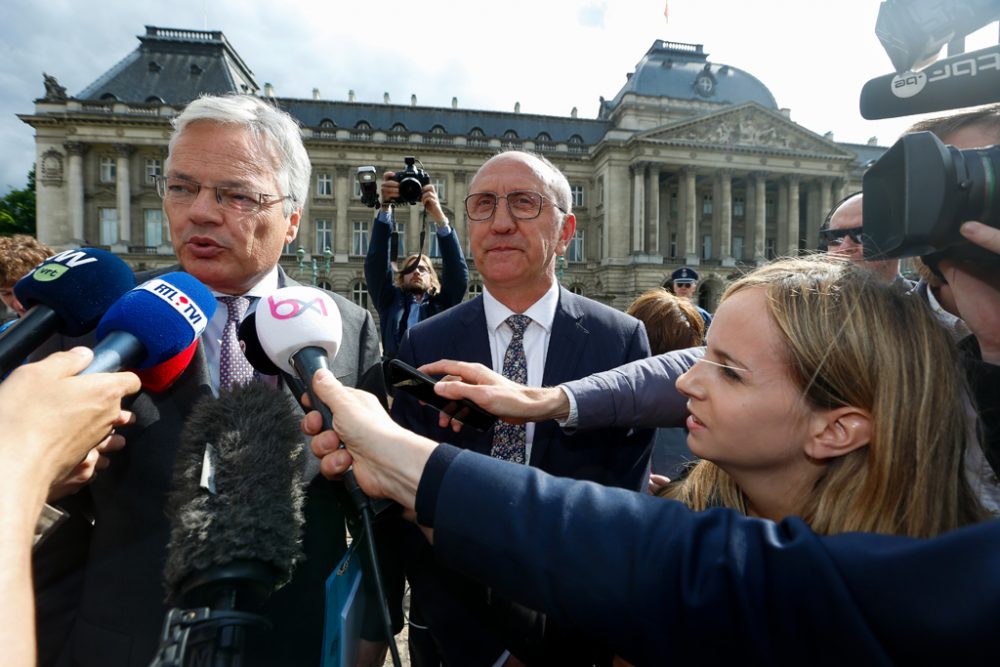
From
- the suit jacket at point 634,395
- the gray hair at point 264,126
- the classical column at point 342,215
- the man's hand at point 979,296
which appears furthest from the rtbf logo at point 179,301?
the classical column at point 342,215

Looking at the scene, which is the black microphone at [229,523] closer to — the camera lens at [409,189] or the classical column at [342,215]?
the camera lens at [409,189]

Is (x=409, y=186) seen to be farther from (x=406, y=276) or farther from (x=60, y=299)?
(x=60, y=299)

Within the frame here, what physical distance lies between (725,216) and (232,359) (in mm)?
42705

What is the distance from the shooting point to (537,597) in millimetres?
939

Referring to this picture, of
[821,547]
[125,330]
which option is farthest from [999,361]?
[125,330]

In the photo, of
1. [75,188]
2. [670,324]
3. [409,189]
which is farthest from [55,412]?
[75,188]

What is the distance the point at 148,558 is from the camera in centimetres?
155

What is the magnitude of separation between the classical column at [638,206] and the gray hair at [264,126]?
37822mm

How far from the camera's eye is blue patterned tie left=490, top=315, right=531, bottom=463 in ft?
7.43

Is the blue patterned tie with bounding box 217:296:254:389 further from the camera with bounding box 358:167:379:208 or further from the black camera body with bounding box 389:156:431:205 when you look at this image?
the camera with bounding box 358:167:379:208

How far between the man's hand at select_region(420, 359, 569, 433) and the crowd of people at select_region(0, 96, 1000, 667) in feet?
0.04

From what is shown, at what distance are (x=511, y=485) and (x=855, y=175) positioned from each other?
2024 inches

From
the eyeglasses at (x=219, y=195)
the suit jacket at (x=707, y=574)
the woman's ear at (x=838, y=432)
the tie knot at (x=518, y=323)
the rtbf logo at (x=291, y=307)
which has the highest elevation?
the eyeglasses at (x=219, y=195)

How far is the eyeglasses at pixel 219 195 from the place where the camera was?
1.88 meters
